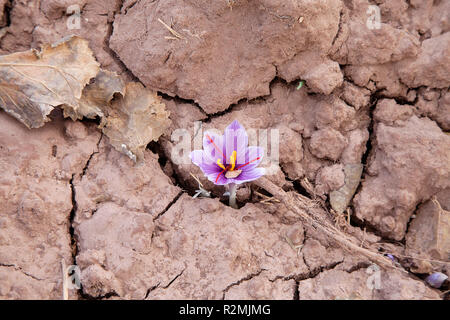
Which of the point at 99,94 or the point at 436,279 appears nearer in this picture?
the point at 436,279

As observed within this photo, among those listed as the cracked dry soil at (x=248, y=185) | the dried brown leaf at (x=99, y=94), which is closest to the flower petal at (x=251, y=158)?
the cracked dry soil at (x=248, y=185)

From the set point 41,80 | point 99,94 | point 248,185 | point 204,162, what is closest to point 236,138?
point 204,162

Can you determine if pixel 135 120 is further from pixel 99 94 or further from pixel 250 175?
pixel 250 175

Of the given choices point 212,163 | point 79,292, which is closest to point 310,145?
point 212,163

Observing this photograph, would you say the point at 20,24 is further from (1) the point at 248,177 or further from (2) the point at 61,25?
(1) the point at 248,177
